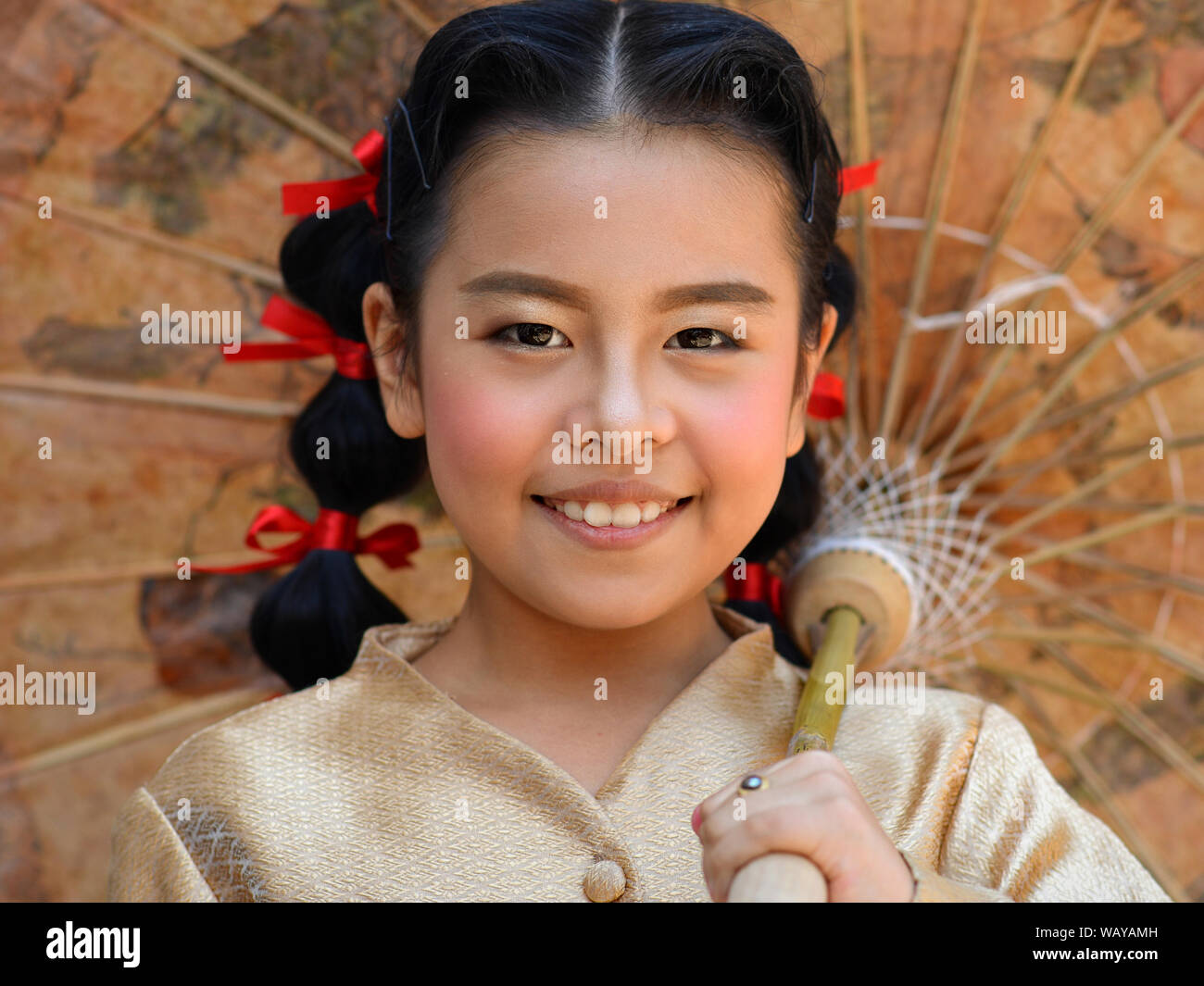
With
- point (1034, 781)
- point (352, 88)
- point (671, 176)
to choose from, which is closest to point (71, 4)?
point (352, 88)

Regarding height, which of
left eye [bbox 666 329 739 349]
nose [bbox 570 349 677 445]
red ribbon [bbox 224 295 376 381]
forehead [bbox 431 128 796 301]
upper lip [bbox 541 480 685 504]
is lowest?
upper lip [bbox 541 480 685 504]

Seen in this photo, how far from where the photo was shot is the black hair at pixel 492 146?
Result: 137 cm

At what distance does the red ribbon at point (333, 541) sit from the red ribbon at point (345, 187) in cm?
39

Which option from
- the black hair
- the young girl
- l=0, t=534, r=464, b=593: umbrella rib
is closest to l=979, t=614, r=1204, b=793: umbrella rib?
the young girl

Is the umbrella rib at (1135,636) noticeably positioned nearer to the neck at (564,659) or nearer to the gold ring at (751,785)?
the neck at (564,659)

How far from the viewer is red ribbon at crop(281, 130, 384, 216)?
62.8 inches

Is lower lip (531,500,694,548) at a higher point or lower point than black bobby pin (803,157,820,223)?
lower

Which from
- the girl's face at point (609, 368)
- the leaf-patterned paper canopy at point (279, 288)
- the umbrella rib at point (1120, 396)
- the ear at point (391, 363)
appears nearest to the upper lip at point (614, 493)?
the girl's face at point (609, 368)

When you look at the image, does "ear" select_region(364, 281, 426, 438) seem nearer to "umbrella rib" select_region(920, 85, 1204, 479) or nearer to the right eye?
the right eye

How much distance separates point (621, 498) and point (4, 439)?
0.82 metres

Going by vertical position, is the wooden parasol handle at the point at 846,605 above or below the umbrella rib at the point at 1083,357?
below

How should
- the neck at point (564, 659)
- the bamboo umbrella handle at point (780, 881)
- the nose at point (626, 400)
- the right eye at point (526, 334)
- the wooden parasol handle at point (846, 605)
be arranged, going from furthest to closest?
the wooden parasol handle at point (846, 605) → the neck at point (564, 659) → the right eye at point (526, 334) → the nose at point (626, 400) → the bamboo umbrella handle at point (780, 881)

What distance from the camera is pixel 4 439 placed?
5.35 feet

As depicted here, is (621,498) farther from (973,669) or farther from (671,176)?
(973,669)
